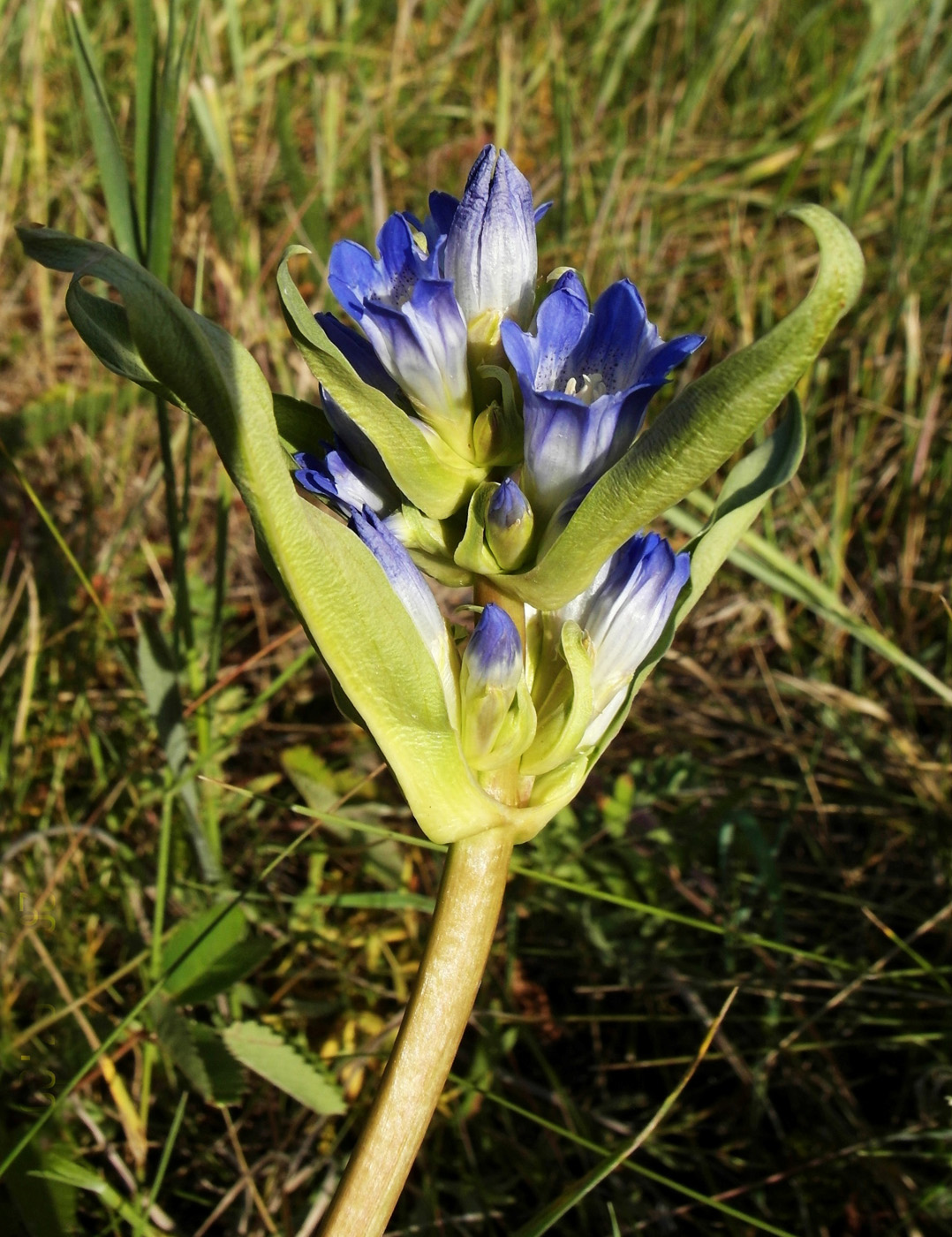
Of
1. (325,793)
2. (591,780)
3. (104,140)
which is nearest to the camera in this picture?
(104,140)

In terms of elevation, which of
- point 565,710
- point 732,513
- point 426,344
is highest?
point 426,344

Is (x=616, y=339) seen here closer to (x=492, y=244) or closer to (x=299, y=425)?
(x=492, y=244)

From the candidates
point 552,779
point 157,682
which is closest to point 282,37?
point 157,682

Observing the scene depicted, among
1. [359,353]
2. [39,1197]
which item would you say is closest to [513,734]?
[359,353]

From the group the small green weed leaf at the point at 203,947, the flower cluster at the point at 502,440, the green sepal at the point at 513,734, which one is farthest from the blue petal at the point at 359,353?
the small green weed leaf at the point at 203,947

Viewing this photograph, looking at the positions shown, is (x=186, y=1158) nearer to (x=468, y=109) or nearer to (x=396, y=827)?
(x=396, y=827)

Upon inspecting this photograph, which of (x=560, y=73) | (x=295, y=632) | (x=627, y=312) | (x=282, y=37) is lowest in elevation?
(x=295, y=632)
